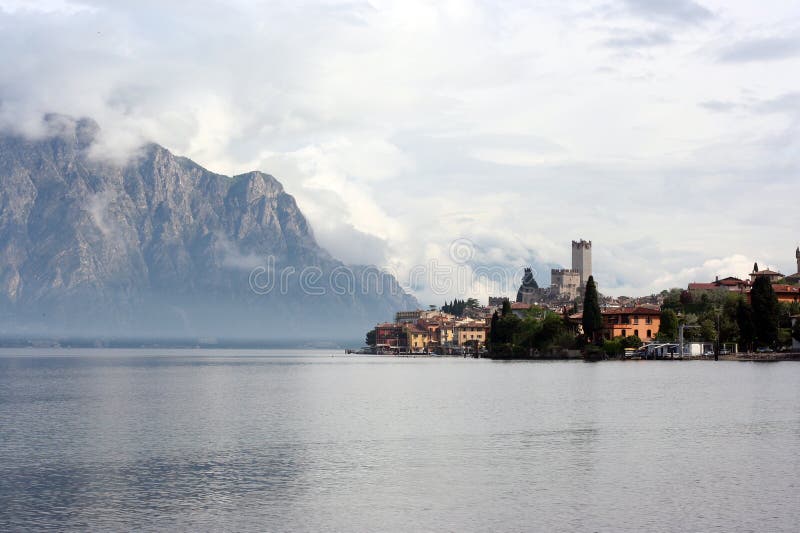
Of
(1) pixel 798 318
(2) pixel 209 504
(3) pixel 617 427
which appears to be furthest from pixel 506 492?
(1) pixel 798 318

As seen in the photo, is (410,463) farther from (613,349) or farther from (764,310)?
(613,349)

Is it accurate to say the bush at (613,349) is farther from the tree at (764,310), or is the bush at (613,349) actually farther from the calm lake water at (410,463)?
the calm lake water at (410,463)

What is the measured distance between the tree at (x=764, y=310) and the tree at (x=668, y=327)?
2315 centimetres

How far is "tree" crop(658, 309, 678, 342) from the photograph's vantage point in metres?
190

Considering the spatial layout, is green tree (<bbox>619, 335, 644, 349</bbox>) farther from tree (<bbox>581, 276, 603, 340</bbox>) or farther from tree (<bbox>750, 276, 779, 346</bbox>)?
tree (<bbox>750, 276, 779, 346</bbox>)

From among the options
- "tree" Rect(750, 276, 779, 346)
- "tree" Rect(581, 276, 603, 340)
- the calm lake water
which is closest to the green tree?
"tree" Rect(581, 276, 603, 340)

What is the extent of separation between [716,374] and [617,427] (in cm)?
6665

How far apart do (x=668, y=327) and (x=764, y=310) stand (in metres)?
31.4

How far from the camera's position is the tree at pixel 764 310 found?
15862 centimetres

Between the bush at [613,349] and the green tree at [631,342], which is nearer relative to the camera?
the bush at [613,349]

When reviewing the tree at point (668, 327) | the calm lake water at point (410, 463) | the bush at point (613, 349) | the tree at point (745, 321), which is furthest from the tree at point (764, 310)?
the calm lake water at point (410, 463)

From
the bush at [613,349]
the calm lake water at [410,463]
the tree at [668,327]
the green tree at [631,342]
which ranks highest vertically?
the tree at [668,327]

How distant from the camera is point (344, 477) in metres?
45.6

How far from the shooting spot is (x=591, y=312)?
183m
